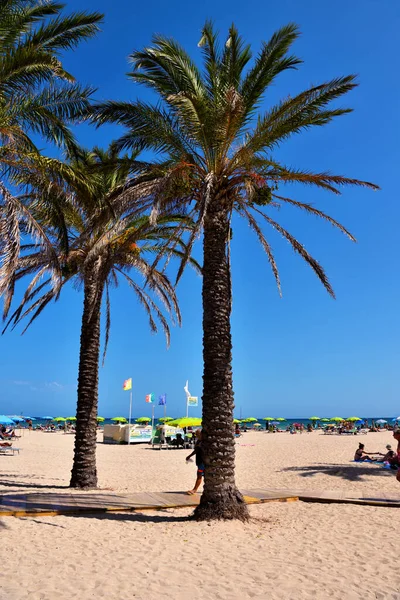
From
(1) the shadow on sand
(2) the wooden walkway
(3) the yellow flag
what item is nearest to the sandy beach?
(2) the wooden walkway

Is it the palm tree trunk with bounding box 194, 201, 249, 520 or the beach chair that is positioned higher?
the palm tree trunk with bounding box 194, 201, 249, 520

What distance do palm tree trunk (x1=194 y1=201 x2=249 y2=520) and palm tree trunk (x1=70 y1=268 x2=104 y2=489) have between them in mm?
4504

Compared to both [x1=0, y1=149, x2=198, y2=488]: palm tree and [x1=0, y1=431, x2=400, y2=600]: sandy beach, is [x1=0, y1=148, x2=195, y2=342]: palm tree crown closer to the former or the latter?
[x1=0, y1=149, x2=198, y2=488]: palm tree

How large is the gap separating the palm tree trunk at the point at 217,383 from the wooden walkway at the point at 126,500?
196cm

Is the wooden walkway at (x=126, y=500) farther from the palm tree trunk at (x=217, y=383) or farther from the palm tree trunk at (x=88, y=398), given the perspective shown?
the palm tree trunk at (x=217, y=383)

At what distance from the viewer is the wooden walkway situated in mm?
9945

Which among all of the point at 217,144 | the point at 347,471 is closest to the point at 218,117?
the point at 217,144

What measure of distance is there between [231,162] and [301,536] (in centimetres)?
732

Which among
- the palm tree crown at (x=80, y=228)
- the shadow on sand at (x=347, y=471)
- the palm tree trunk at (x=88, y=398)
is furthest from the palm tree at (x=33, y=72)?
Answer: the shadow on sand at (x=347, y=471)

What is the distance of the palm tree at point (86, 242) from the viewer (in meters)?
10.1

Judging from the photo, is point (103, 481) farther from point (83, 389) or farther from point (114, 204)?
point (114, 204)

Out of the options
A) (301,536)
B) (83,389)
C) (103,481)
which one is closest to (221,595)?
(301,536)

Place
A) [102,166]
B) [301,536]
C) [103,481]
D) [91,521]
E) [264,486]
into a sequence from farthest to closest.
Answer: [103,481] < [264,486] < [102,166] < [91,521] < [301,536]

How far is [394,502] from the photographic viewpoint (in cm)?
1136
